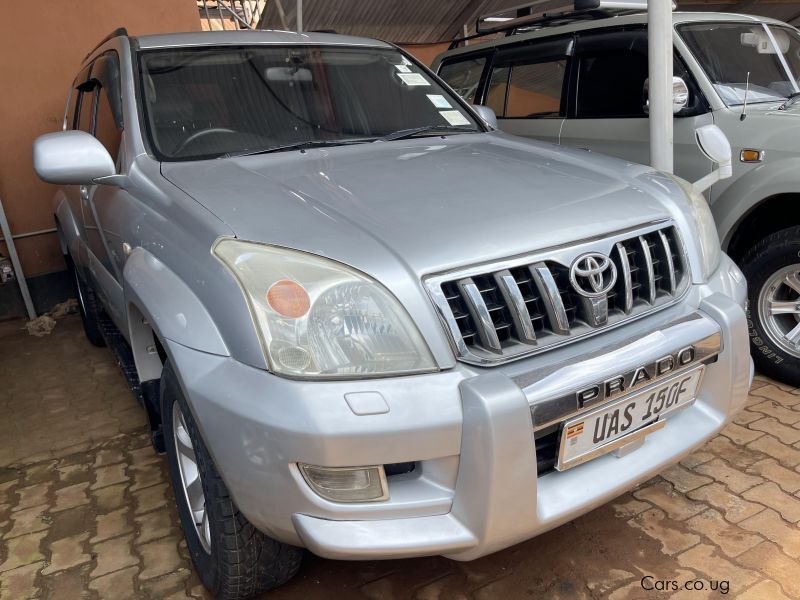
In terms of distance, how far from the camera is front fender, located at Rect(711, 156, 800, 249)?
298 cm

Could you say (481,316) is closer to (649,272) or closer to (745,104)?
(649,272)

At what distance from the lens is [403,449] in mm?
1504

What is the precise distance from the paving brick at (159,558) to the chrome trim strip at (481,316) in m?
1.41

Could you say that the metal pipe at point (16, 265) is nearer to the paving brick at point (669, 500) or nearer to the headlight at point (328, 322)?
the headlight at point (328, 322)

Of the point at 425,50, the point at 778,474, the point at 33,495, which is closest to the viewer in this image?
the point at 778,474

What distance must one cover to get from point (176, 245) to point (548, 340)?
106 centimetres

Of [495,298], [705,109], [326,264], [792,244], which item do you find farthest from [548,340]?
[705,109]

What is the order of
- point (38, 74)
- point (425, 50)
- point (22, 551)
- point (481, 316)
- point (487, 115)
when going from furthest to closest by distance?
point (425, 50)
point (38, 74)
point (487, 115)
point (22, 551)
point (481, 316)

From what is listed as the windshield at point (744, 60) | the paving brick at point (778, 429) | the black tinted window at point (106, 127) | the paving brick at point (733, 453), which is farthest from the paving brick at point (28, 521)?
the windshield at point (744, 60)

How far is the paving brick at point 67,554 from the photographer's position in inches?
89.7

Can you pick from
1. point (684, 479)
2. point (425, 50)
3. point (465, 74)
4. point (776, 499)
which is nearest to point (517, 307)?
point (684, 479)

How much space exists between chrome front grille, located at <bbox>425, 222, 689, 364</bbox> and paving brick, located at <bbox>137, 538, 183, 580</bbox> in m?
1.38

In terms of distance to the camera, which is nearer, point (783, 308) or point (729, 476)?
point (729, 476)

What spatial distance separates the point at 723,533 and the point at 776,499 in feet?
1.04
